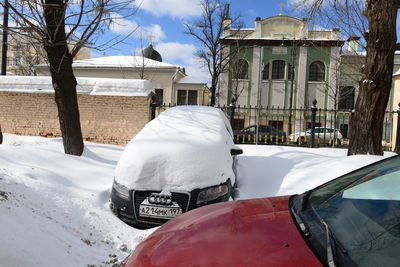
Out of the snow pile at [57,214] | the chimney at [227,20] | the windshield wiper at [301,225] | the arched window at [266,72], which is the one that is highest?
the chimney at [227,20]

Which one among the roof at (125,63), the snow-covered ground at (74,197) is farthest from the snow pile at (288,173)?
the roof at (125,63)

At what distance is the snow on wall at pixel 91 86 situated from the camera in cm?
1126

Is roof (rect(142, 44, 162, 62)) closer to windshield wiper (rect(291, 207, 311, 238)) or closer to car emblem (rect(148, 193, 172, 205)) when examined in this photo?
car emblem (rect(148, 193, 172, 205))

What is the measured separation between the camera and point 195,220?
6.70 ft

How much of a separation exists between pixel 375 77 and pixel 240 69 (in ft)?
82.5

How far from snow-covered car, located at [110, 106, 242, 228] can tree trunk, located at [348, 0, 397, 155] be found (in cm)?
348

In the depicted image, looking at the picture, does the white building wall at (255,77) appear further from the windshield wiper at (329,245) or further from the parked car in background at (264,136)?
the windshield wiper at (329,245)

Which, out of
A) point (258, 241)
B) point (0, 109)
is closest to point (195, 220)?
point (258, 241)

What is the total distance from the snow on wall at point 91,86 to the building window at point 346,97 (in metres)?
19.9

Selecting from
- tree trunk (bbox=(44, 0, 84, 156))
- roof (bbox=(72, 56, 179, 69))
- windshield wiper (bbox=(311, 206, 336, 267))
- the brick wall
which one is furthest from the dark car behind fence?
roof (bbox=(72, 56, 179, 69))

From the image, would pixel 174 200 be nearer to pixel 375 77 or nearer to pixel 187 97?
pixel 375 77

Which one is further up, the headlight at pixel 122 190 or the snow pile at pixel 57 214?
the headlight at pixel 122 190

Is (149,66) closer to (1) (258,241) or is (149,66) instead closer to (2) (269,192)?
(2) (269,192)

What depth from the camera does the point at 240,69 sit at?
3141 centimetres
